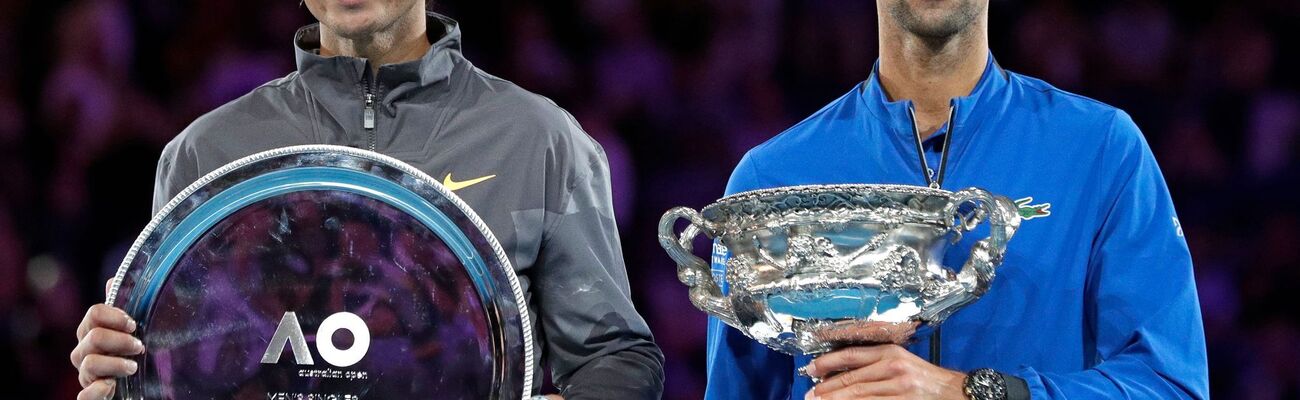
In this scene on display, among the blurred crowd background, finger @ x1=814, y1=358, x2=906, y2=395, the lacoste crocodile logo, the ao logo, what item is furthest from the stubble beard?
the blurred crowd background

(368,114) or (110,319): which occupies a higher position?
(368,114)

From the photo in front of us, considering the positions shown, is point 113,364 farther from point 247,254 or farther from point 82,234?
point 82,234

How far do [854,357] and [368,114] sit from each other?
2.11 feet

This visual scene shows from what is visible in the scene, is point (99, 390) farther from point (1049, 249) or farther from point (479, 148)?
point (1049, 249)

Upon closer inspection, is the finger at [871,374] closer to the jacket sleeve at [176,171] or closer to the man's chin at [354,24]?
the man's chin at [354,24]

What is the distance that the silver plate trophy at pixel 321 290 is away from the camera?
140 centimetres

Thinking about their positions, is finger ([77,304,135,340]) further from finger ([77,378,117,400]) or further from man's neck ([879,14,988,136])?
man's neck ([879,14,988,136])

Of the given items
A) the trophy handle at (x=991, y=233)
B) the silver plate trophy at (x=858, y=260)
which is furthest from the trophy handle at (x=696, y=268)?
the trophy handle at (x=991, y=233)

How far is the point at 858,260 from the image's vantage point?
1298 mm

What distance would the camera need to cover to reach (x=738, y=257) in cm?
138

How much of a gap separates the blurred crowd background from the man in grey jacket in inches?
36.4

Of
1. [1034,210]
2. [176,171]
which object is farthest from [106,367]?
[1034,210]

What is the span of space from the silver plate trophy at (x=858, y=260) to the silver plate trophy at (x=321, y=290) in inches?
8.5

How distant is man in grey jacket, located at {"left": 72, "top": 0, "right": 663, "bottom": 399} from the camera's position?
161 cm
